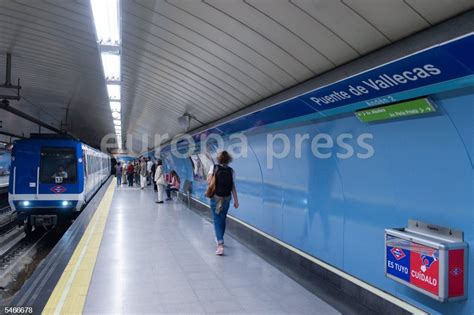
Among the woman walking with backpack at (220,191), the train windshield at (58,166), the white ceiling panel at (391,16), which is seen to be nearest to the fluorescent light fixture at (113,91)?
the train windshield at (58,166)

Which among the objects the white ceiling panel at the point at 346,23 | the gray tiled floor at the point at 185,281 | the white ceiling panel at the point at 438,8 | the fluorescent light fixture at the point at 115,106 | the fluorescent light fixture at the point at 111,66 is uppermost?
the fluorescent light fixture at the point at 115,106

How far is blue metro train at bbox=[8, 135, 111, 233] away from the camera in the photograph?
1059 cm

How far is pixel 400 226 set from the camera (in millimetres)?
3648

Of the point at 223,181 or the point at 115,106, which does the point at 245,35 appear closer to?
the point at 223,181

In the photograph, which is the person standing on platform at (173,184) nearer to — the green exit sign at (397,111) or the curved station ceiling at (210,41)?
the curved station ceiling at (210,41)

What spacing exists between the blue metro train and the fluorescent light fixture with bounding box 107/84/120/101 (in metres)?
1.68

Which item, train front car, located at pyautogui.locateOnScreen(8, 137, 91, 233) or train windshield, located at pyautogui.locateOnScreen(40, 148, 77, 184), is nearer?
train front car, located at pyautogui.locateOnScreen(8, 137, 91, 233)

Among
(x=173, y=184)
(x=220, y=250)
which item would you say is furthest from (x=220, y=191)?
(x=173, y=184)

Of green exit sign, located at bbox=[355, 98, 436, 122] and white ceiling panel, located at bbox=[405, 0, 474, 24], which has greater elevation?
white ceiling panel, located at bbox=[405, 0, 474, 24]

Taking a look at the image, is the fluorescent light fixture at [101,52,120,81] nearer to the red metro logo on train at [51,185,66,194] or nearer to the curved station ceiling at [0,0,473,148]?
the curved station ceiling at [0,0,473,148]

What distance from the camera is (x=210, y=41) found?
5.42m

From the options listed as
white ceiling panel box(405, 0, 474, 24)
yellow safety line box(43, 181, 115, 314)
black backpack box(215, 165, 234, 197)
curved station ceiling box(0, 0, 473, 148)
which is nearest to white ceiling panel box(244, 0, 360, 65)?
curved station ceiling box(0, 0, 473, 148)

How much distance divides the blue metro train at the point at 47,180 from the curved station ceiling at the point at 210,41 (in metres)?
1.91

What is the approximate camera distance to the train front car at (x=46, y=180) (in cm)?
1059
